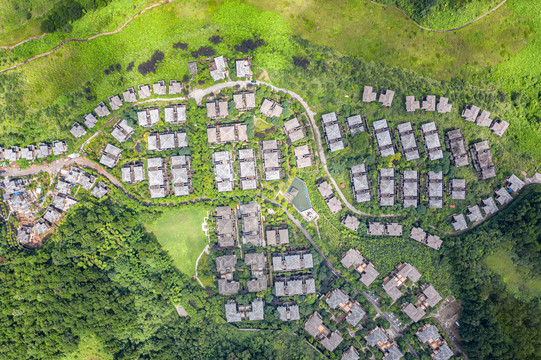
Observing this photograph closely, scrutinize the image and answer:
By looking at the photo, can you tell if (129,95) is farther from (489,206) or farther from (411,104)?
(489,206)

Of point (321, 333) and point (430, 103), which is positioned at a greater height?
point (430, 103)

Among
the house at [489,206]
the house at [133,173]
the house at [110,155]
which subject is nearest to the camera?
the house at [489,206]

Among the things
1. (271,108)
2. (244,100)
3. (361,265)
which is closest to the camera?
(361,265)

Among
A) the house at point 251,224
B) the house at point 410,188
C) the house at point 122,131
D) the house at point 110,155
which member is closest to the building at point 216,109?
the house at point 122,131

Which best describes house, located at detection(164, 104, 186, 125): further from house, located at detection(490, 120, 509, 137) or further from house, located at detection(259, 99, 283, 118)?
house, located at detection(490, 120, 509, 137)

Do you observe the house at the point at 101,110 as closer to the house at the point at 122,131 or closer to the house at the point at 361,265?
the house at the point at 122,131

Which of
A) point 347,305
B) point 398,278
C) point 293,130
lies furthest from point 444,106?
point 347,305

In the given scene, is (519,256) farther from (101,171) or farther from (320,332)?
(101,171)
